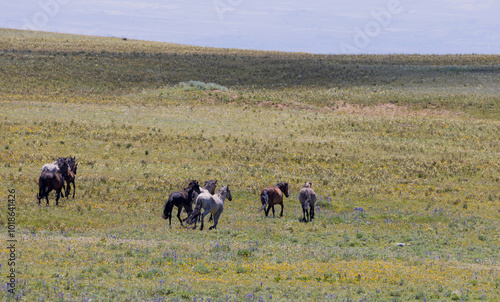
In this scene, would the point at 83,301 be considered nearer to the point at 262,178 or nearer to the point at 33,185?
the point at 33,185

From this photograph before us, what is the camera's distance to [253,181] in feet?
109

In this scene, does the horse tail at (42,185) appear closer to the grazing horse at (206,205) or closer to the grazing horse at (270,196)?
the grazing horse at (206,205)

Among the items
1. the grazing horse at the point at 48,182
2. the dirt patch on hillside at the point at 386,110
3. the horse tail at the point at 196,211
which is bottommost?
the horse tail at the point at 196,211

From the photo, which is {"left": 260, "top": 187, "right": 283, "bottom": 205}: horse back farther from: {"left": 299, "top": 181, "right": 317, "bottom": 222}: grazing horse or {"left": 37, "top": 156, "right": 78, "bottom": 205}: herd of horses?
{"left": 37, "top": 156, "right": 78, "bottom": 205}: herd of horses

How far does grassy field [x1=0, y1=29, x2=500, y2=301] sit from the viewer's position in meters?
14.1

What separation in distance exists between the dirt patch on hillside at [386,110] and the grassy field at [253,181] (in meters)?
0.39

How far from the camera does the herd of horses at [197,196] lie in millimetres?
21547

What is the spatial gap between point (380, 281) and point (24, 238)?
11.6 m

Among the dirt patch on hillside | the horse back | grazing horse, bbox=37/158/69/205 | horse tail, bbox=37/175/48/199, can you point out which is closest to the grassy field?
the dirt patch on hillside

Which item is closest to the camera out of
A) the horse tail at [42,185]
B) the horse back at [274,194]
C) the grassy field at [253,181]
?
the grassy field at [253,181]

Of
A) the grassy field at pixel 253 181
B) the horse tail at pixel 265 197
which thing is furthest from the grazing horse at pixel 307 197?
the horse tail at pixel 265 197

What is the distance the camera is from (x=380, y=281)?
47.8ft

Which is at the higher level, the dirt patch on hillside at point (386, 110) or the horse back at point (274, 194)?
the dirt patch on hillside at point (386, 110)

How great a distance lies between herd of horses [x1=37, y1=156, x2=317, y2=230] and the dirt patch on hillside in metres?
40.1
